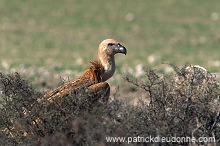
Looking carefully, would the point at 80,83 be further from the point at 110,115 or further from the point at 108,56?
the point at 110,115

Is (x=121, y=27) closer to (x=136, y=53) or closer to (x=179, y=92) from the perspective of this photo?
(x=136, y=53)

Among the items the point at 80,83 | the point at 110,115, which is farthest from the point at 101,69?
the point at 110,115

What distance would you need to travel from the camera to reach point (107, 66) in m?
7.89

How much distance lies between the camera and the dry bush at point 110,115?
5730 millimetres

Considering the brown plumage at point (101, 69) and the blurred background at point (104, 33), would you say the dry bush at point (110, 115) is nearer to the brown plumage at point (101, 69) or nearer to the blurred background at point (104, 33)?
the brown plumage at point (101, 69)

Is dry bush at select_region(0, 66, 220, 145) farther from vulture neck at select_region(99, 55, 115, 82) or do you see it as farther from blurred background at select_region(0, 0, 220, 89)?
blurred background at select_region(0, 0, 220, 89)

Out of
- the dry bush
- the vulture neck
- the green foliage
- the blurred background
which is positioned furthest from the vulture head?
the green foliage

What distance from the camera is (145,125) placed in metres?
6.09

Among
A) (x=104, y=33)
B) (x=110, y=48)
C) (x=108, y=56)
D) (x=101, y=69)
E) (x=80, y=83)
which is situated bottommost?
(x=80, y=83)

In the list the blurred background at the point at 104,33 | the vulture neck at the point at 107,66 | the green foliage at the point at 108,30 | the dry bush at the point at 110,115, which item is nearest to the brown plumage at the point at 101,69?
the vulture neck at the point at 107,66

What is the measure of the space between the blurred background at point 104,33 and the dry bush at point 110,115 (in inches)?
303

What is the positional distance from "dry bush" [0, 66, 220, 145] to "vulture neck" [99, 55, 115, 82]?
1409 mm

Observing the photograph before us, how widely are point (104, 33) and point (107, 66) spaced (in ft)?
65.6

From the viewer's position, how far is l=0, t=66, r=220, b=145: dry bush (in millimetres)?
5730
